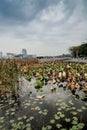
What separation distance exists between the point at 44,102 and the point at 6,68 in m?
5.71

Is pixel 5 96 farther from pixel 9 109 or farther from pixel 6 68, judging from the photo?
pixel 6 68


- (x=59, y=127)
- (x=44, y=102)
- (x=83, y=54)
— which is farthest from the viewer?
(x=83, y=54)

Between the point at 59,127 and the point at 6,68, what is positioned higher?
the point at 6,68

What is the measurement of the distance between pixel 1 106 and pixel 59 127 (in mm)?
3087

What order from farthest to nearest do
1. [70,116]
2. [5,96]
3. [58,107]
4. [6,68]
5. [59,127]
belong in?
1. [6,68]
2. [5,96]
3. [58,107]
4. [70,116]
5. [59,127]

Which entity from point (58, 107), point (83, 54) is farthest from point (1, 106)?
point (83, 54)

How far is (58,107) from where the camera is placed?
7234mm

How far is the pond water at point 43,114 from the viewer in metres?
5.48

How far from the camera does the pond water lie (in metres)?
5.48

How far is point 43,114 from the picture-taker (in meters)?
6.45

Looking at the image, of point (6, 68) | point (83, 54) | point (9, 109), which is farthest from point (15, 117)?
point (83, 54)

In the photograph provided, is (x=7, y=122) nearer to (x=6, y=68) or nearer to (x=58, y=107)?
(x=58, y=107)

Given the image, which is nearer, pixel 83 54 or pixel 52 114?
pixel 52 114

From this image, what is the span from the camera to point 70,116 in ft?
20.3
